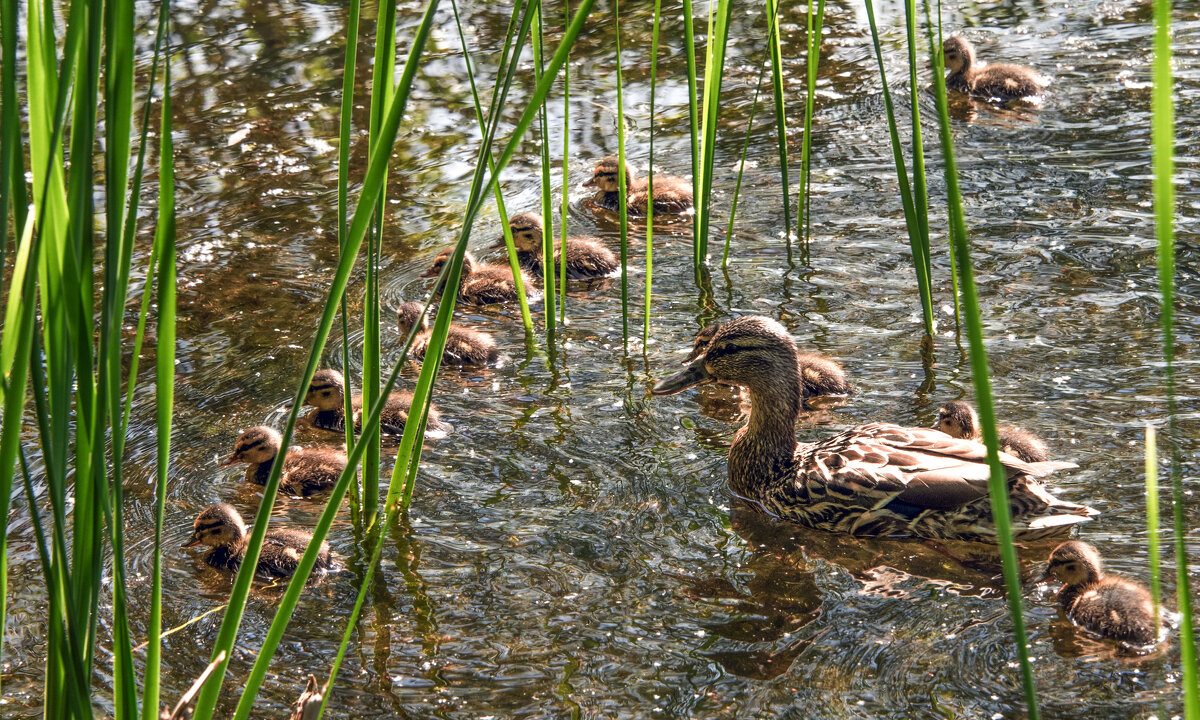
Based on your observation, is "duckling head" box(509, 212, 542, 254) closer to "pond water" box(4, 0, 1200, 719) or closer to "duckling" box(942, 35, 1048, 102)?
"pond water" box(4, 0, 1200, 719)

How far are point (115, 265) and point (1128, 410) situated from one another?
3231mm

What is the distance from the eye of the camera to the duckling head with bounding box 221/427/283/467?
12.3ft

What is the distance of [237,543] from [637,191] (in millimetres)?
3111

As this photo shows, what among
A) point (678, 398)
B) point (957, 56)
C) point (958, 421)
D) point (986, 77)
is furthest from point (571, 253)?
point (957, 56)

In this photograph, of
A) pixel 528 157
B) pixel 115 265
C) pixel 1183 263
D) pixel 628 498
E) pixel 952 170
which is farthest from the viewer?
pixel 528 157

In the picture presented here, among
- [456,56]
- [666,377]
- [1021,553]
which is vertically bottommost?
[1021,553]

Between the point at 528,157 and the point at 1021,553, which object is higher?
the point at 528,157

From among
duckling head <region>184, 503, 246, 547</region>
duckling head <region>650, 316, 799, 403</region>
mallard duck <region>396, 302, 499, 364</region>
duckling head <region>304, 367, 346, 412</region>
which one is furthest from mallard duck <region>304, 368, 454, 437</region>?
duckling head <region>650, 316, 799, 403</region>

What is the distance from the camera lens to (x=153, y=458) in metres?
3.90

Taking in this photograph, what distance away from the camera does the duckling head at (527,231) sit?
5305mm

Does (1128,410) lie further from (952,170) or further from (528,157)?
(528,157)

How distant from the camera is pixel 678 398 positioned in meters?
4.24

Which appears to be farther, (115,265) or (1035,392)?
(1035,392)

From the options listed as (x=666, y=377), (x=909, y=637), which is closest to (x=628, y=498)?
(x=666, y=377)
